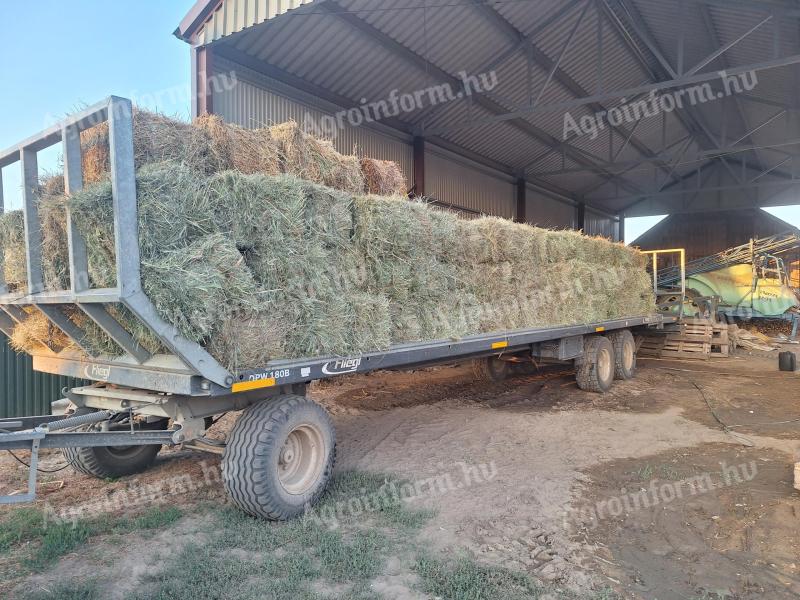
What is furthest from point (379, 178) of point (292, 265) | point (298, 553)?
point (298, 553)

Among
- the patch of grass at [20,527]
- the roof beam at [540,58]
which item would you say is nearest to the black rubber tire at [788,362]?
the roof beam at [540,58]

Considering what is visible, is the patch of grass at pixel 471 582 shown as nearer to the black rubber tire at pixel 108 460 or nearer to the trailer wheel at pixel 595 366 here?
the black rubber tire at pixel 108 460

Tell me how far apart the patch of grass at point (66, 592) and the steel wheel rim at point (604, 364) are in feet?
25.7

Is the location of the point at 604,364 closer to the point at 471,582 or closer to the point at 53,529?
the point at 471,582

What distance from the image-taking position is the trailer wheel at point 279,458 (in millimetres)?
3646

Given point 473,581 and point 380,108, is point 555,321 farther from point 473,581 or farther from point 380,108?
point 380,108

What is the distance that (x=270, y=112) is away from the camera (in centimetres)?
1091

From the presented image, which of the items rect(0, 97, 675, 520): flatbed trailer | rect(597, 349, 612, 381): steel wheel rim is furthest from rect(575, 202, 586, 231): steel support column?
rect(0, 97, 675, 520): flatbed trailer

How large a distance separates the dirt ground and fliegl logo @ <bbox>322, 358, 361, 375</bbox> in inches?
50.2

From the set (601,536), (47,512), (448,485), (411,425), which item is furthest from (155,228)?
(411,425)

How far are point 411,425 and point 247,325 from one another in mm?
3677

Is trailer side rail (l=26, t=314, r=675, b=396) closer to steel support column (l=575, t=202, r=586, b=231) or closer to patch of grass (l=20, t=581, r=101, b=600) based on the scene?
patch of grass (l=20, t=581, r=101, b=600)

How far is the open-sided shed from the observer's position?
→ 10000mm

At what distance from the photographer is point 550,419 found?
23.6 ft
